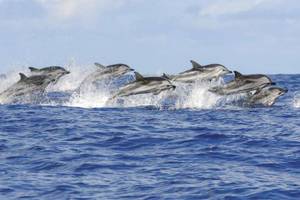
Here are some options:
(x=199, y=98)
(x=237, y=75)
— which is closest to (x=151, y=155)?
(x=237, y=75)

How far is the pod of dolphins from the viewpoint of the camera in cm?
2445

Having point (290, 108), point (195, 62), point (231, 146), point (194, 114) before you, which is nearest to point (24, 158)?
point (231, 146)

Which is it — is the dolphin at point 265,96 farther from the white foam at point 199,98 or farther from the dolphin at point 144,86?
the dolphin at point 144,86

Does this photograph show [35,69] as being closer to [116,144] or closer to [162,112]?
[162,112]

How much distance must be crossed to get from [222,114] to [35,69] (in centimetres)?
899

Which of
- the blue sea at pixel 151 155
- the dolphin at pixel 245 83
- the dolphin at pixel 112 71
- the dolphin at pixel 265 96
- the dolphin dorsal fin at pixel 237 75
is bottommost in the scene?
the blue sea at pixel 151 155

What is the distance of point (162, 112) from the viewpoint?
24.5 meters

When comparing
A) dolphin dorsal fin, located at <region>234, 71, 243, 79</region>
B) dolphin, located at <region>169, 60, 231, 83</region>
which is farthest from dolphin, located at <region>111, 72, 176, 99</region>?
dolphin dorsal fin, located at <region>234, 71, 243, 79</region>

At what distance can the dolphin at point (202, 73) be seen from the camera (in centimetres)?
2573

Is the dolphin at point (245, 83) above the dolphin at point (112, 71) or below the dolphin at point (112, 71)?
below

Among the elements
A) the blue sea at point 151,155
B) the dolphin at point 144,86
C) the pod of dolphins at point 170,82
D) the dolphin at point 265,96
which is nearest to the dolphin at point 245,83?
the pod of dolphins at point 170,82

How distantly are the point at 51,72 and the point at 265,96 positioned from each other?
914 cm

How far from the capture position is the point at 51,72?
27.8m

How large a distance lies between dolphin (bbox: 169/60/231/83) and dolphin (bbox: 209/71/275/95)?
1.03m
